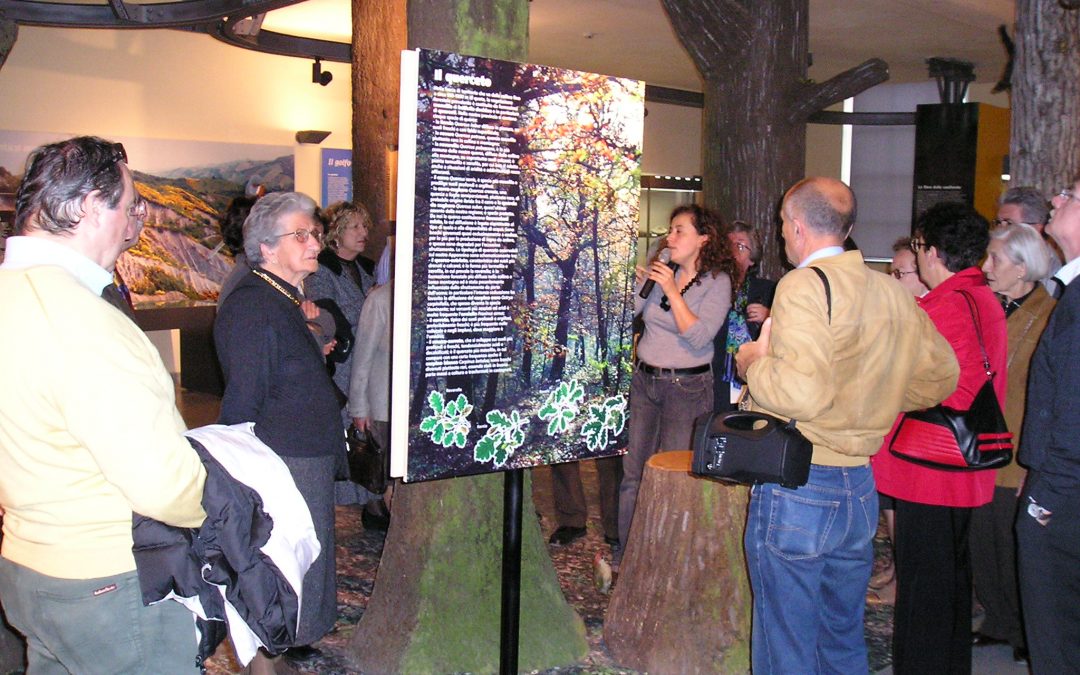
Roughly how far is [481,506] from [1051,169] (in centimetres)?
335

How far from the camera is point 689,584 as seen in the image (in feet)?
11.8

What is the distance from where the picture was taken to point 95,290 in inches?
72.6

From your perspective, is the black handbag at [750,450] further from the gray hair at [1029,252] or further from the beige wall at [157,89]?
the beige wall at [157,89]

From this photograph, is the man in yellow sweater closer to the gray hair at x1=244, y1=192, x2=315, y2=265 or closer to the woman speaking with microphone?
the gray hair at x1=244, y1=192, x2=315, y2=265

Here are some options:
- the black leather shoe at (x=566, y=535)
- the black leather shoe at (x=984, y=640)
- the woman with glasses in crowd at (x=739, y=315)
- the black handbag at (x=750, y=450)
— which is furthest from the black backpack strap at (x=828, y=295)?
the black leather shoe at (x=566, y=535)

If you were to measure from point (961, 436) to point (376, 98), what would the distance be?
16.2ft

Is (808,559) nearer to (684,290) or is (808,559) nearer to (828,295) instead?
(828,295)

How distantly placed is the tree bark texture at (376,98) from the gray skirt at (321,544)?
3.91 metres

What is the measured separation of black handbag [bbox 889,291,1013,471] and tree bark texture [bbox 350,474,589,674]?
1377 mm

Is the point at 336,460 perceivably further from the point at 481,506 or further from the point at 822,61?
the point at 822,61

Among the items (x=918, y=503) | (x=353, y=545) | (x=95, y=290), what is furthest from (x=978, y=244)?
(x=353, y=545)

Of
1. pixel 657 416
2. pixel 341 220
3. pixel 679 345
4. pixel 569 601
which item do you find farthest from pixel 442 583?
pixel 341 220

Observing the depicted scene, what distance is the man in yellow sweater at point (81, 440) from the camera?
1703 millimetres

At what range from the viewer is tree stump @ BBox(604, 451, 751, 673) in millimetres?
3562
